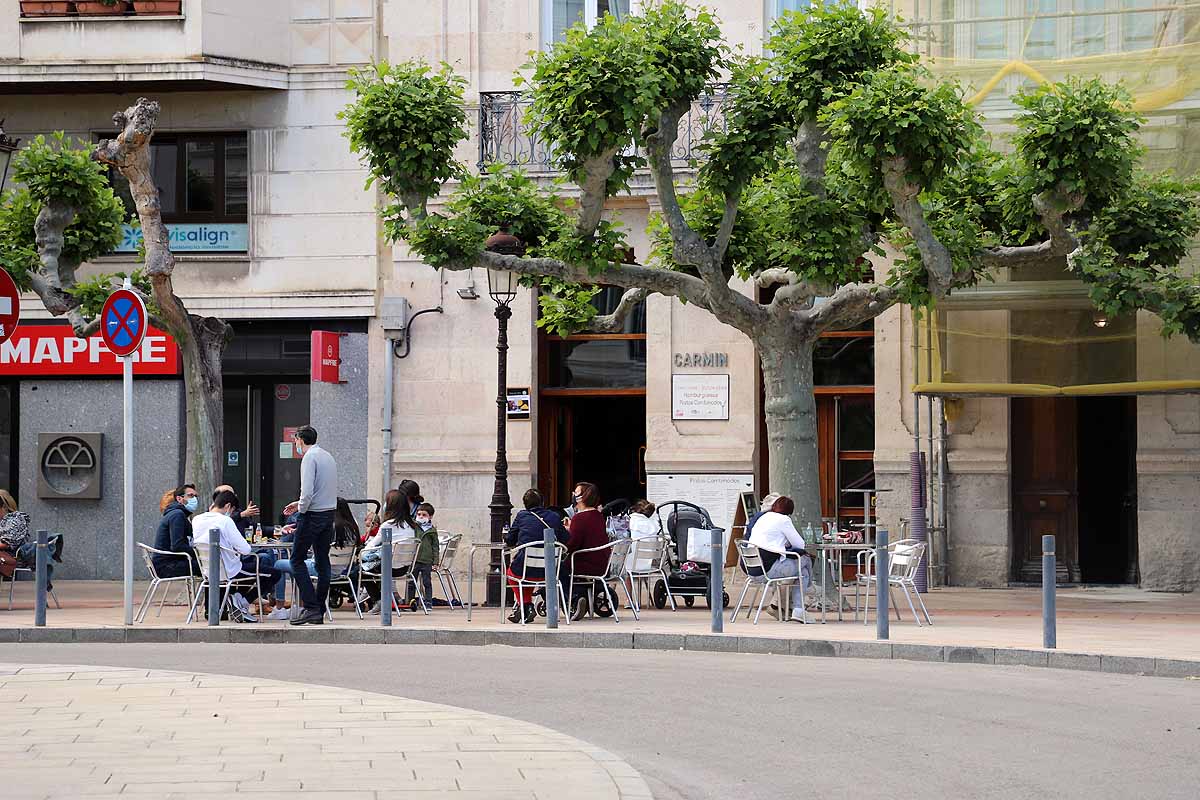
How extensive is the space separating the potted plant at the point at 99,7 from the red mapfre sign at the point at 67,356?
13.8 ft

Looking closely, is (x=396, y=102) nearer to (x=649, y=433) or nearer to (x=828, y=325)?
(x=828, y=325)

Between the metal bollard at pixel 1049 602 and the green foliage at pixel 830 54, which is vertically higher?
the green foliage at pixel 830 54

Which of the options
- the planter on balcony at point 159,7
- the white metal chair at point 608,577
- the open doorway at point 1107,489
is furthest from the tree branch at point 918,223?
the planter on balcony at point 159,7

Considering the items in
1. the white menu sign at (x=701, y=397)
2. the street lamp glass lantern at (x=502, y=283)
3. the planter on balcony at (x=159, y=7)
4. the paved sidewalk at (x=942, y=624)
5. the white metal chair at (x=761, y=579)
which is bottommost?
the paved sidewalk at (x=942, y=624)

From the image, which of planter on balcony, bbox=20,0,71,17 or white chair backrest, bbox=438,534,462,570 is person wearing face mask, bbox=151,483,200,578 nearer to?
white chair backrest, bbox=438,534,462,570

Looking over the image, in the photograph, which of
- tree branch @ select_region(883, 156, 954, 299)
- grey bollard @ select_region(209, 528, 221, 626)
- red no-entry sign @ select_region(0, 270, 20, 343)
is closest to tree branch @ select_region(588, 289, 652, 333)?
tree branch @ select_region(883, 156, 954, 299)

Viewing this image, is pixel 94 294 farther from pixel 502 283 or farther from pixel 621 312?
pixel 621 312

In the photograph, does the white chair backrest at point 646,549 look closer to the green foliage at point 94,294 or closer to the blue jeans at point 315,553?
the blue jeans at point 315,553

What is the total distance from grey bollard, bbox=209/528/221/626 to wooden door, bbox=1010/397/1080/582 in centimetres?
1096

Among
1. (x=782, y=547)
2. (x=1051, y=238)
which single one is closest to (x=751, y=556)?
(x=782, y=547)

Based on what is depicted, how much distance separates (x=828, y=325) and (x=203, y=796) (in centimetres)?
1145

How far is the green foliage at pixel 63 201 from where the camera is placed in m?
18.9

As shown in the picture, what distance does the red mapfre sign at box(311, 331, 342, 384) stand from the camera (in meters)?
23.4

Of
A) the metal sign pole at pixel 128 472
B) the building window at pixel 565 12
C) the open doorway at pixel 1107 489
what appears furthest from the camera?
the building window at pixel 565 12
